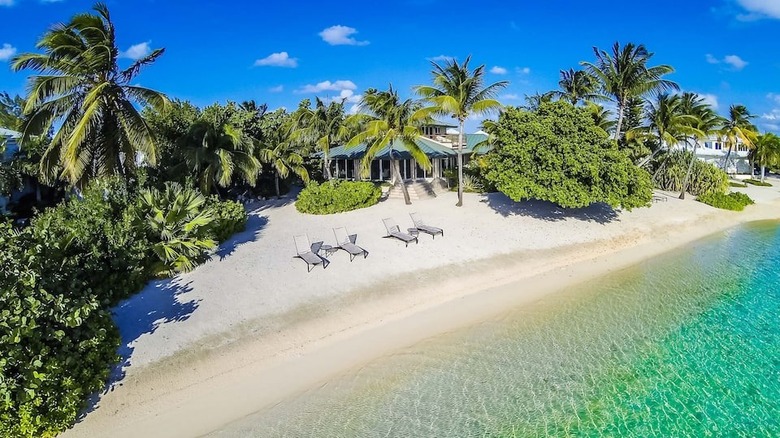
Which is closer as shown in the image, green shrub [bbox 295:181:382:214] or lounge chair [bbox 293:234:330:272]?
lounge chair [bbox 293:234:330:272]

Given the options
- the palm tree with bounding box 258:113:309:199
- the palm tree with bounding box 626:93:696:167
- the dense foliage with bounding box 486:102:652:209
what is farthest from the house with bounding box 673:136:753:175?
the palm tree with bounding box 258:113:309:199

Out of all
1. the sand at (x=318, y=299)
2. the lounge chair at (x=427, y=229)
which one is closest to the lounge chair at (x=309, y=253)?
the sand at (x=318, y=299)

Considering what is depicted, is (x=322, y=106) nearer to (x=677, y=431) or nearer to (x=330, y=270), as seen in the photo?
(x=330, y=270)

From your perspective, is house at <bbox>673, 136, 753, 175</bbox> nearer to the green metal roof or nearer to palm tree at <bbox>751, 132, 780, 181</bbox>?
palm tree at <bbox>751, 132, 780, 181</bbox>

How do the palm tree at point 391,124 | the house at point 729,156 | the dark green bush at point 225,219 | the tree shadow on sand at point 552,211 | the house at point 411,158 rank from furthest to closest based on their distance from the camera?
the house at point 729,156 → the house at point 411,158 → the palm tree at point 391,124 → the tree shadow on sand at point 552,211 → the dark green bush at point 225,219

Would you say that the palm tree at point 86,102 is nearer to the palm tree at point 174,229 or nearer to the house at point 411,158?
the palm tree at point 174,229

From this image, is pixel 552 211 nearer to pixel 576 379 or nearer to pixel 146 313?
pixel 576 379

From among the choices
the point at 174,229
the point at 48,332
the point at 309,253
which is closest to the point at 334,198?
the point at 309,253
